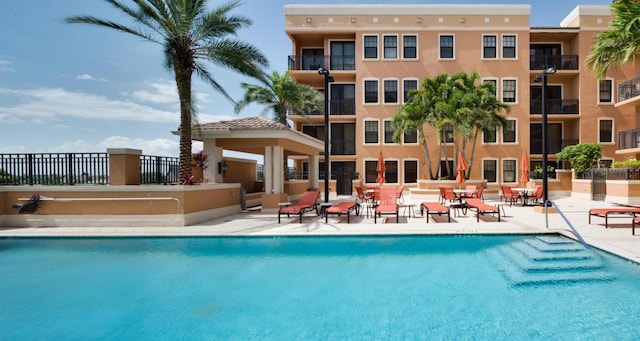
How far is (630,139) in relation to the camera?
69.3 ft

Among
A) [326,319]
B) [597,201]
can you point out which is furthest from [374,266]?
[597,201]

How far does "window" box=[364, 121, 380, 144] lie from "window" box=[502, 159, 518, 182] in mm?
10737

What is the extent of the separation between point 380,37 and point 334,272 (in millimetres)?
24909

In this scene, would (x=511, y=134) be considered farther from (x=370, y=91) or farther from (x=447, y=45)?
(x=370, y=91)

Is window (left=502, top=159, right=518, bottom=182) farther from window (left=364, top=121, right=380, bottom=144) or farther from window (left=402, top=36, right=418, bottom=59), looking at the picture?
window (left=402, top=36, right=418, bottom=59)

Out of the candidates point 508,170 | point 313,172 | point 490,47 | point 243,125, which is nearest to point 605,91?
point 490,47

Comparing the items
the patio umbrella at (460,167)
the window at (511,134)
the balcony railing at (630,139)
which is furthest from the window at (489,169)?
the patio umbrella at (460,167)

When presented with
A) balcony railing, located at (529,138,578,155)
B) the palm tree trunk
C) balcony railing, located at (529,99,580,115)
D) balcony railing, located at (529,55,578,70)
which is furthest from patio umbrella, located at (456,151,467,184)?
the palm tree trunk

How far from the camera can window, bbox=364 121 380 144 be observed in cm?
2767

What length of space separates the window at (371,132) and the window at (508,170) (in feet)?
35.2

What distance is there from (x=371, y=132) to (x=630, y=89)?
56.8 ft

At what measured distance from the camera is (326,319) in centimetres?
489

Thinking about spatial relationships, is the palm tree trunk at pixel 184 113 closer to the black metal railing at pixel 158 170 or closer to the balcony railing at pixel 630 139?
the black metal railing at pixel 158 170

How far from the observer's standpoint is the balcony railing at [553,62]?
90.4 ft
